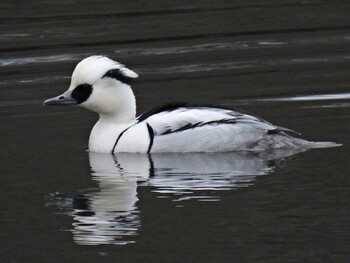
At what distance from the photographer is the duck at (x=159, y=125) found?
46.5 ft

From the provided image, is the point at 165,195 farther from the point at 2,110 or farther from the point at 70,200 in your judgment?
the point at 2,110

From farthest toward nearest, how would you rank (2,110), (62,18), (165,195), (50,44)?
(62,18)
(50,44)
(2,110)
(165,195)

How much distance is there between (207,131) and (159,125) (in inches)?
19.5

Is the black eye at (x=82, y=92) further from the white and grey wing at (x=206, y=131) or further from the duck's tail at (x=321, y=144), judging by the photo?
the duck's tail at (x=321, y=144)

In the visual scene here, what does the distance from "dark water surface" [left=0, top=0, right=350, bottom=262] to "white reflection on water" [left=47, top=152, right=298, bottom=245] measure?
2 cm

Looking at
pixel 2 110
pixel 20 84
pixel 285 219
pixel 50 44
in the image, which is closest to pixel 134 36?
pixel 50 44

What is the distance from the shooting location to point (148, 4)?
2255 centimetres

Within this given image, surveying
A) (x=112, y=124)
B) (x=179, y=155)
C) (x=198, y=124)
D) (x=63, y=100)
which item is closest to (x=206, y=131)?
(x=198, y=124)

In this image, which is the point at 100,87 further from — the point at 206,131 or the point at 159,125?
the point at 206,131

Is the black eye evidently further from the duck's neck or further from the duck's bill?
the duck's neck

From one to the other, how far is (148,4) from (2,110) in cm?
668

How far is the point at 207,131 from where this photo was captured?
14219 mm

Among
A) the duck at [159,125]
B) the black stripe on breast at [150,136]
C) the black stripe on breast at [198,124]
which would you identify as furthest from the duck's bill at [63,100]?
the black stripe on breast at [198,124]

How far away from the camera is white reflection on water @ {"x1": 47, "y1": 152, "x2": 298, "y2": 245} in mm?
11398
